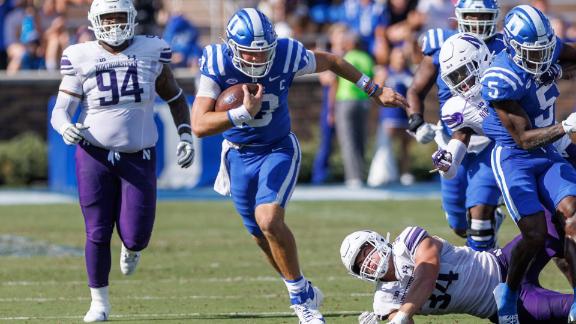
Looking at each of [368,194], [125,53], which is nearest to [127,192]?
[125,53]

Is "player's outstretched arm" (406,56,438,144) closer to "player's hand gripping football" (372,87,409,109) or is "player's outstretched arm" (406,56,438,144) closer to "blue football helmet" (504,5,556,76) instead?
"player's hand gripping football" (372,87,409,109)

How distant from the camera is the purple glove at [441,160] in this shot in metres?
7.01

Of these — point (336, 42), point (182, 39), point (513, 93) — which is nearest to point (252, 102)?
point (513, 93)

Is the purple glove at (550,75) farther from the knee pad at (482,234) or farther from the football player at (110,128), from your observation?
the football player at (110,128)

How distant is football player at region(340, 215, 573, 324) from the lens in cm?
597

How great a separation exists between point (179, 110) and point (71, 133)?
898mm

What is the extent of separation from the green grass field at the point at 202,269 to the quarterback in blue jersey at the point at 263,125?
1.45ft

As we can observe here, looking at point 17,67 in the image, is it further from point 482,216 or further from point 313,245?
point 482,216

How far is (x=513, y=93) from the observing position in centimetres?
639

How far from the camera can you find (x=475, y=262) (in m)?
6.32

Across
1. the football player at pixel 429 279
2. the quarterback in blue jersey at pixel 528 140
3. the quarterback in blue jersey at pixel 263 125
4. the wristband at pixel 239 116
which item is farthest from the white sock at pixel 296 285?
the quarterback in blue jersey at pixel 528 140

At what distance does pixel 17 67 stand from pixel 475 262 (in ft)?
38.6

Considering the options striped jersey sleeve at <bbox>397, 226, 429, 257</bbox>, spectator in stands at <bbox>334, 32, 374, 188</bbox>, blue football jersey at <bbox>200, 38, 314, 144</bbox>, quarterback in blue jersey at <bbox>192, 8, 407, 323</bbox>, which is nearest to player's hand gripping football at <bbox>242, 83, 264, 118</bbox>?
quarterback in blue jersey at <bbox>192, 8, 407, 323</bbox>

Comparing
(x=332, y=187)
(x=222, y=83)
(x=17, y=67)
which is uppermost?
(x=222, y=83)
